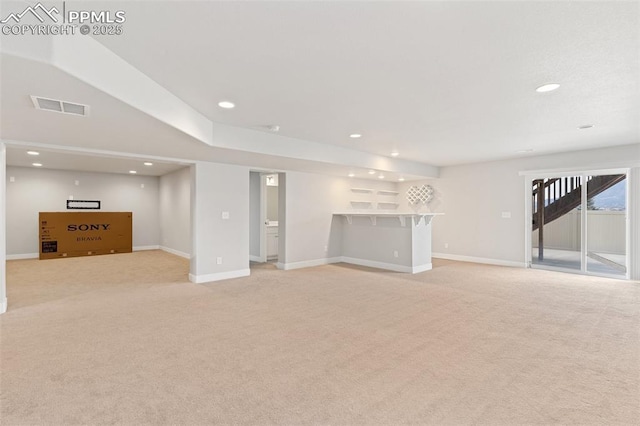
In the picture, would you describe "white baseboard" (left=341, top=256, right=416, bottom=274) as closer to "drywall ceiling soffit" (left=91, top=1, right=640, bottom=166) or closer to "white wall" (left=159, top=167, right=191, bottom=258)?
"drywall ceiling soffit" (left=91, top=1, right=640, bottom=166)

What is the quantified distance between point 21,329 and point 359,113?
4.48 metres

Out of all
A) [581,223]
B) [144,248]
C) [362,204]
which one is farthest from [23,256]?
[581,223]

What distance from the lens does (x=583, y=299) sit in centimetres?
448

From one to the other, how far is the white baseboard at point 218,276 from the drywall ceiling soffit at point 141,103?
2.07 m

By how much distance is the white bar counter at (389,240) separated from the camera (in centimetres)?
646

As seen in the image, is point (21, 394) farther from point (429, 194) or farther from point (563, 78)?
point (429, 194)

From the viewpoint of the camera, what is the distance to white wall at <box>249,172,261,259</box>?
318 inches

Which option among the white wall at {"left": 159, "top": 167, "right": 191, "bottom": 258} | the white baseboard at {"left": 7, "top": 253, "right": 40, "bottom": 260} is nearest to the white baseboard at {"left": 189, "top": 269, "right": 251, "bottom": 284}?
the white wall at {"left": 159, "top": 167, "right": 191, "bottom": 258}

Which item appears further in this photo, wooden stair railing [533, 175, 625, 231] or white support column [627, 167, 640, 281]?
wooden stair railing [533, 175, 625, 231]

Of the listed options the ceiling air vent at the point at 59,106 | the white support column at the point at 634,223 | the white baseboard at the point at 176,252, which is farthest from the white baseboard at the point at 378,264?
the ceiling air vent at the point at 59,106

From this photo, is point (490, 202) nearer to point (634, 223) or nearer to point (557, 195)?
point (557, 195)

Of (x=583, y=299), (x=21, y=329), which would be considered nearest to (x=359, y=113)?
(x=583, y=299)

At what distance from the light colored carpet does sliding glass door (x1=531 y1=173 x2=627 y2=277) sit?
1407 mm

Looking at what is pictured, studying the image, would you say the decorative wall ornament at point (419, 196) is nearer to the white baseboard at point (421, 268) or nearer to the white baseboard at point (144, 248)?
the white baseboard at point (421, 268)
